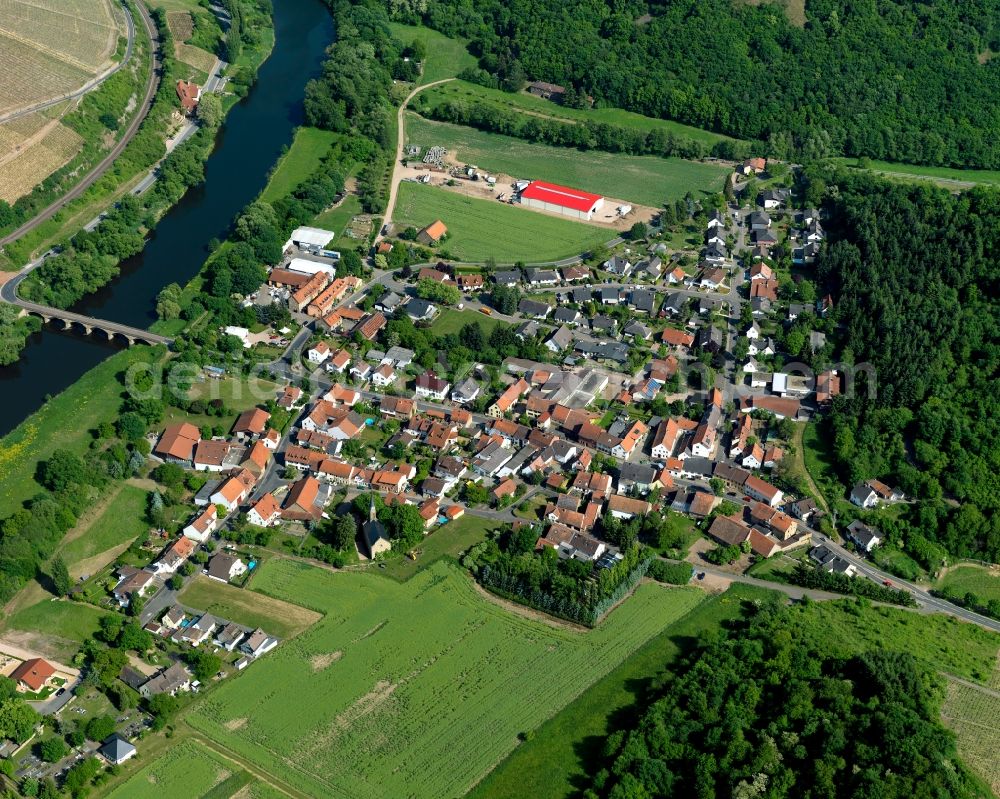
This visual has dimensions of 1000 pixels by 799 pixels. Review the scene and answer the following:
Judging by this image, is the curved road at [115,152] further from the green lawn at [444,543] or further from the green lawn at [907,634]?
the green lawn at [907,634]

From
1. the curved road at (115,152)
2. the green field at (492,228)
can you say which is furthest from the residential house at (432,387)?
the curved road at (115,152)

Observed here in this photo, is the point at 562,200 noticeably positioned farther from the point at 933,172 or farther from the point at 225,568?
the point at 225,568

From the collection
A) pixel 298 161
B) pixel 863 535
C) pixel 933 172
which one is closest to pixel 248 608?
pixel 863 535

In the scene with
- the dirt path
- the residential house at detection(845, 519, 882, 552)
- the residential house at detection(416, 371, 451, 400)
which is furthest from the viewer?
the dirt path

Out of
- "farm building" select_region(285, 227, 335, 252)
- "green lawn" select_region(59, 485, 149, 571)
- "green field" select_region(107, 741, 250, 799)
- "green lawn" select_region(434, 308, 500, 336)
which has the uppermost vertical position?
"farm building" select_region(285, 227, 335, 252)

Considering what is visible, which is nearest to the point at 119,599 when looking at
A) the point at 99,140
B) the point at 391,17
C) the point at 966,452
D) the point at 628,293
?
the point at 628,293

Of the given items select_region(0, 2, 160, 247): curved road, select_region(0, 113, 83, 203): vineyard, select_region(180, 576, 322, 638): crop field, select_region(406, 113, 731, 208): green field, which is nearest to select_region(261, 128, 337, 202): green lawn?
select_region(406, 113, 731, 208): green field

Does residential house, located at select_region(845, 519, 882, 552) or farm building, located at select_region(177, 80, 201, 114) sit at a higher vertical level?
farm building, located at select_region(177, 80, 201, 114)

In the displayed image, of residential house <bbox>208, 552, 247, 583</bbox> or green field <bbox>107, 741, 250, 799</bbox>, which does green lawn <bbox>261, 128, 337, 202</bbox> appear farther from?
green field <bbox>107, 741, 250, 799</bbox>
